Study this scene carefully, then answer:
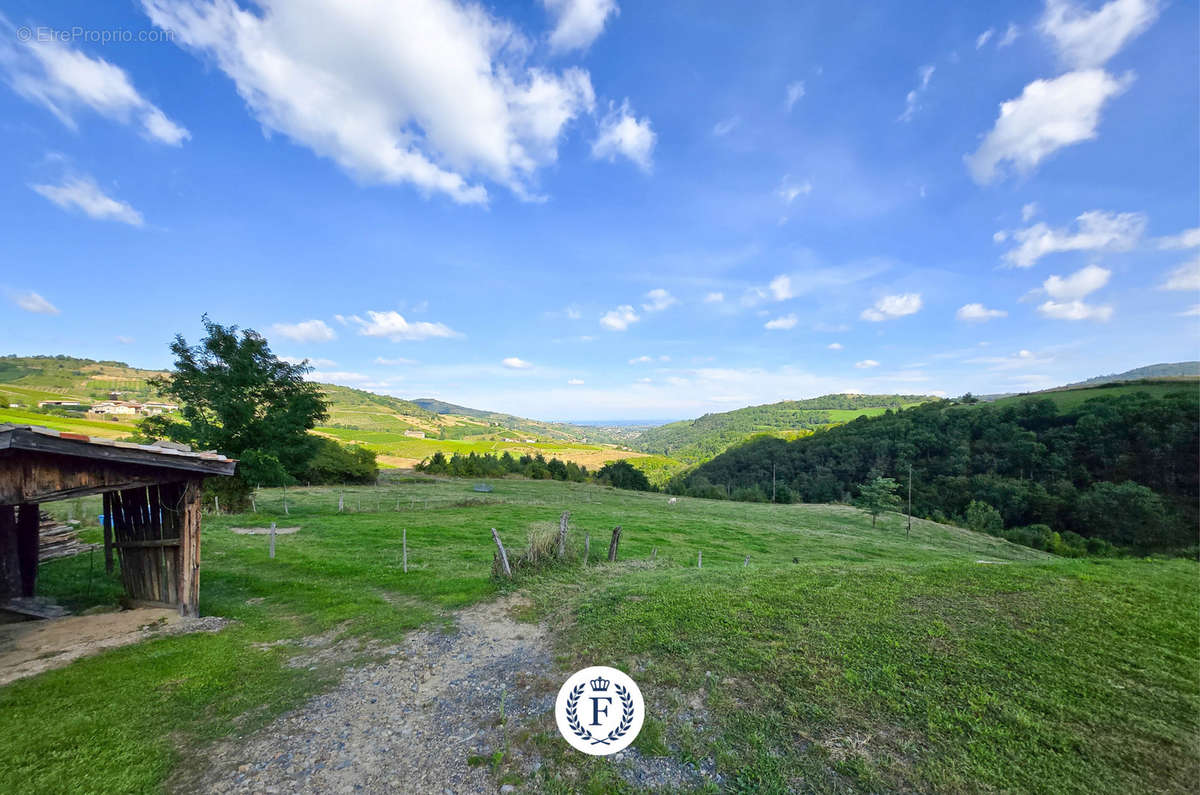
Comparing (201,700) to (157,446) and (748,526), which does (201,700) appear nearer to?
(157,446)

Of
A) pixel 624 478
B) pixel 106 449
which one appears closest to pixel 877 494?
pixel 624 478

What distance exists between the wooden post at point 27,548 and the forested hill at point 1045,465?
61.1m

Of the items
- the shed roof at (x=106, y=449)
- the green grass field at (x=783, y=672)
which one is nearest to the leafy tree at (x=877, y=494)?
the green grass field at (x=783, y=672)

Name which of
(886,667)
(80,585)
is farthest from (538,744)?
(80,585)

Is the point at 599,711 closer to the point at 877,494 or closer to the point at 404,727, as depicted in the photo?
the point at 404,727

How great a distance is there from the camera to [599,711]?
17.4 feet

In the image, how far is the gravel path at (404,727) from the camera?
4301mm

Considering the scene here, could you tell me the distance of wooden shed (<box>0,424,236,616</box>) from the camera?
20.5 ft

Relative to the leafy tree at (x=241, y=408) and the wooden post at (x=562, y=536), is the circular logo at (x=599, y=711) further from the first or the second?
the leafy tree at (x=241, y=408)

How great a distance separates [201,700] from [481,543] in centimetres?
1267

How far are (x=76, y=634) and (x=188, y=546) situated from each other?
1.94m

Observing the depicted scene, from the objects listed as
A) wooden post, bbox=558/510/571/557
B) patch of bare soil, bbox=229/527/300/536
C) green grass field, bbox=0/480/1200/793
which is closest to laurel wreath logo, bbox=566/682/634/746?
green grass field, bbox=0/480/1200/793

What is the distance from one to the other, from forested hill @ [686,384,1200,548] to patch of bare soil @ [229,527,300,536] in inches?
2087

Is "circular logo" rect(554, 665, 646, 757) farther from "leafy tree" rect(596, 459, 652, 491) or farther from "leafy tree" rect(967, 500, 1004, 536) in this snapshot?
"leafy tree" rect(596, 459, 652, 491)
